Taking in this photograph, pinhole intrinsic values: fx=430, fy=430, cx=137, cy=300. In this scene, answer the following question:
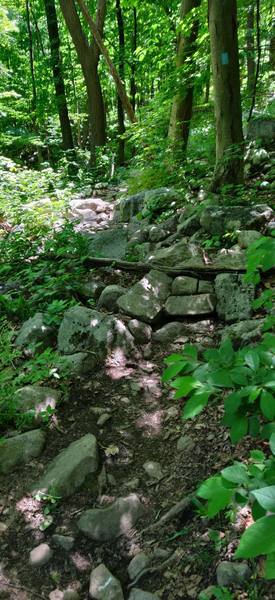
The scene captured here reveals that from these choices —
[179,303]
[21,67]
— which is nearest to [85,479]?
[179,303]

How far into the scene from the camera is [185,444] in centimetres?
259

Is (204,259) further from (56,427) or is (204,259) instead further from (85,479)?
(85,479)

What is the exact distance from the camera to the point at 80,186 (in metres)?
11.1

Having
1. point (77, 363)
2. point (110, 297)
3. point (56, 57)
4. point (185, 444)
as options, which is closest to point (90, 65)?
point (56, 57)

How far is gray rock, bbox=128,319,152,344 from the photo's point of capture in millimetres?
3668

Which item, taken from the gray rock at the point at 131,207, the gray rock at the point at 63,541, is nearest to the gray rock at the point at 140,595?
the gray rock at the point at 63,541

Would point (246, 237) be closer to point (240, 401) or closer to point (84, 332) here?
point (84, 332)

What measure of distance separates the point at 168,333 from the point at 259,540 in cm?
305

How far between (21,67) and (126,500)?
63.7ft

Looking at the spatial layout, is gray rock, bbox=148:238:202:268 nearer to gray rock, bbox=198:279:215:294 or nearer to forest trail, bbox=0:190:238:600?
gray rock, bbox=198:279:215:294

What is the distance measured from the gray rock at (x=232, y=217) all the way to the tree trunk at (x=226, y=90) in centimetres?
90

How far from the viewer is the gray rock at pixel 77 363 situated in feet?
→ 10.7

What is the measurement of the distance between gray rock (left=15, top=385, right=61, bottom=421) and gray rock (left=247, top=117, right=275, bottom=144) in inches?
224

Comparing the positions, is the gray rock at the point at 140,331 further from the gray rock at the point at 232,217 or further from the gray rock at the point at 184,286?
the gray rock at the point at 232,217
